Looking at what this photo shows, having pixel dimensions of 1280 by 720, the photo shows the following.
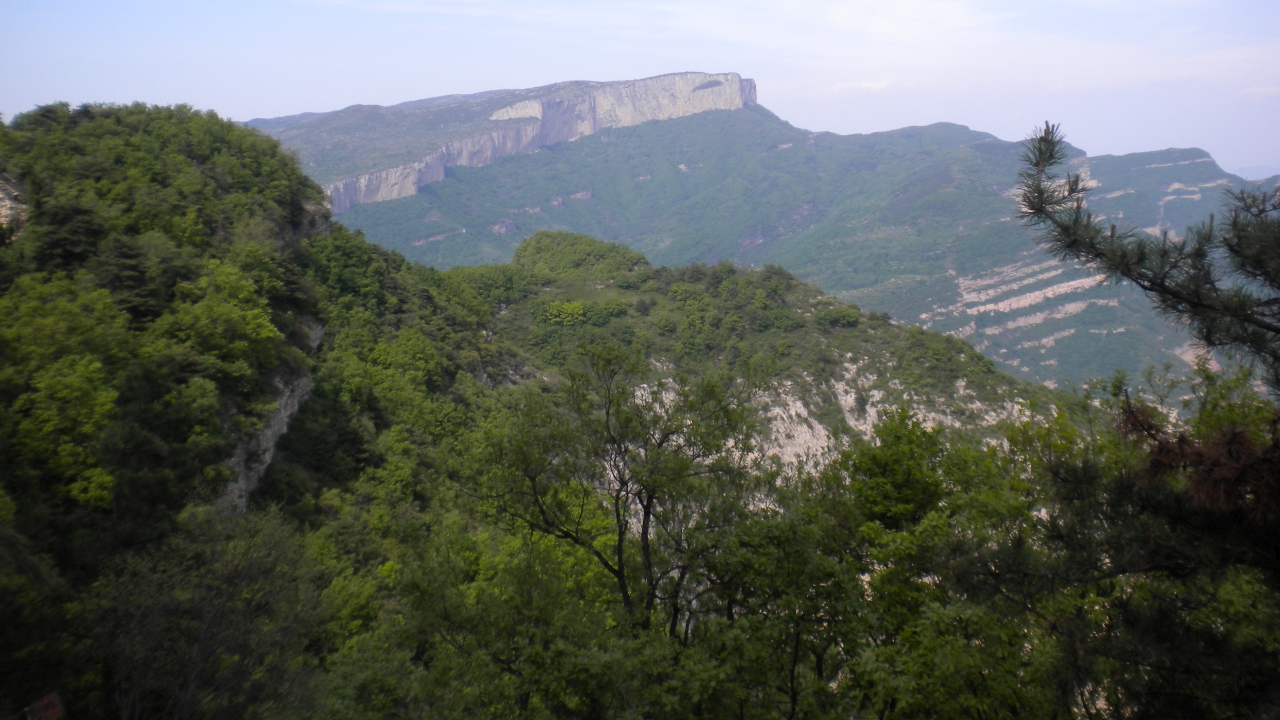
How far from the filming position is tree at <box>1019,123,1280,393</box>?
19.1ft

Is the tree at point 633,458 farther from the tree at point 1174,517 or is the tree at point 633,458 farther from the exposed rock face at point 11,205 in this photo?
the exposed rock face at point 11,205

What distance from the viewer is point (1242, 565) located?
19.0 feet

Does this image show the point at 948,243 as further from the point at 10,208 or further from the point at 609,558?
the point at 10,208

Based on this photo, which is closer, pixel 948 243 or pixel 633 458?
pixel 633 458

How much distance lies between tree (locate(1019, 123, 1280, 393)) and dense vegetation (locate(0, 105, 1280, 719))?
3.07 feet

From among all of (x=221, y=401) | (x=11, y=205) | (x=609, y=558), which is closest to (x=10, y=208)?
(x=11, y=205)

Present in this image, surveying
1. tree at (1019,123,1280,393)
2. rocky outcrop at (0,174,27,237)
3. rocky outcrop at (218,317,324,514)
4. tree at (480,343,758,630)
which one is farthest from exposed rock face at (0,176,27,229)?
tree at (1019,123,1280,393)

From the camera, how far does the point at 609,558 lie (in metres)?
12.2

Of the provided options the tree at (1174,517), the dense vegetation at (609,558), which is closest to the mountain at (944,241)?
the dense vegetation at (609,558)

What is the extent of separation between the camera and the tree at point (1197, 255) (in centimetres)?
582

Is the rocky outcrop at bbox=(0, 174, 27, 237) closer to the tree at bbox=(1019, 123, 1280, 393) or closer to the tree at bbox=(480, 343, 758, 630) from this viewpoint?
the tree at bbox=(480, 343, 758, 630)

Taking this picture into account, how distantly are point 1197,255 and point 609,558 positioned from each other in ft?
30.8

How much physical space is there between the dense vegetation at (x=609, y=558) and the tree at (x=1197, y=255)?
3.07 feet

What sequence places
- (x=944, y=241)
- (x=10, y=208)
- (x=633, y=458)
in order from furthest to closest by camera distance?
1. (x=944, y=241)
2. (x=10, y=208)
3. (x=633, y=458)
